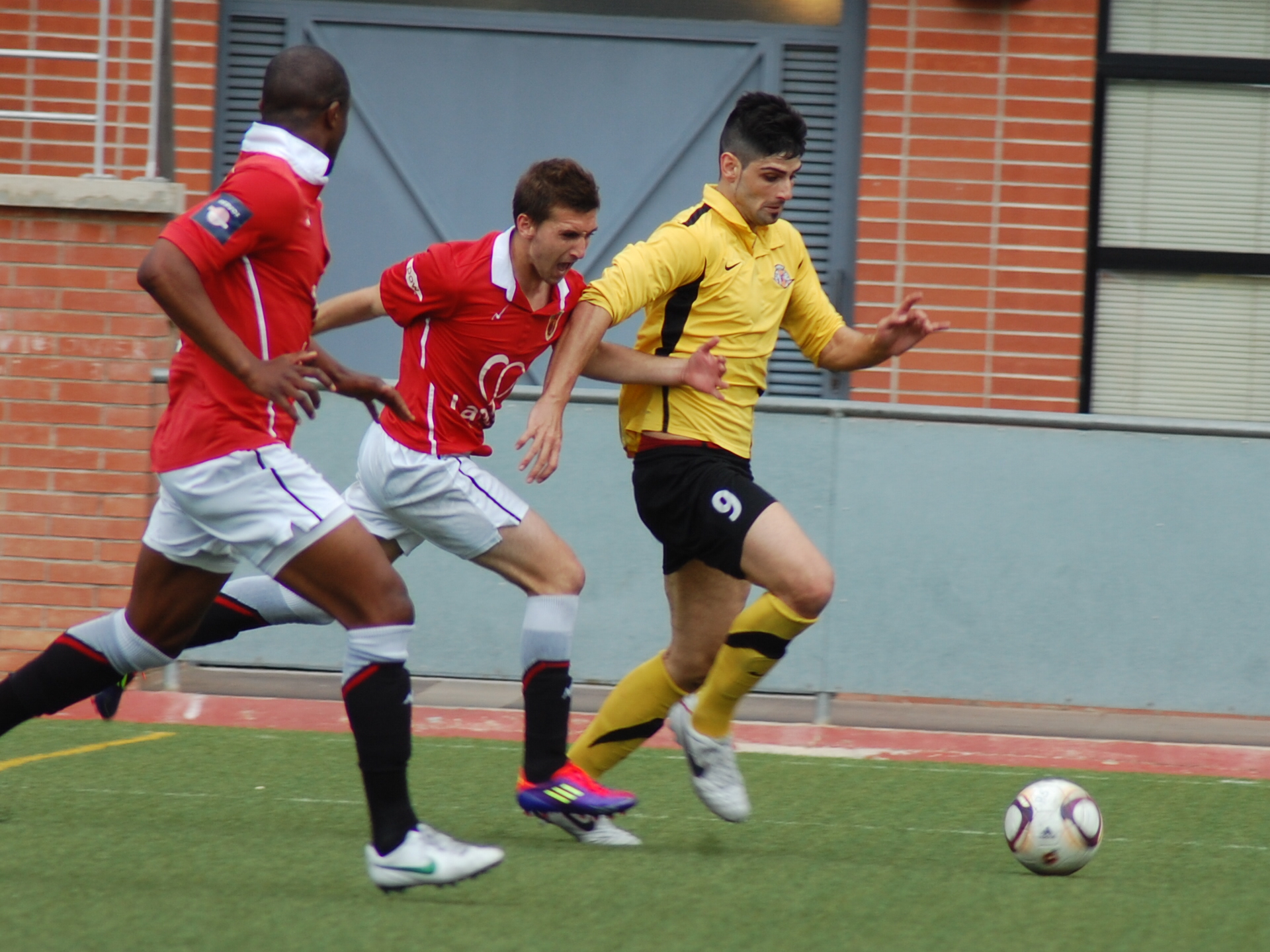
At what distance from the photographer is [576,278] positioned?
15.4ft

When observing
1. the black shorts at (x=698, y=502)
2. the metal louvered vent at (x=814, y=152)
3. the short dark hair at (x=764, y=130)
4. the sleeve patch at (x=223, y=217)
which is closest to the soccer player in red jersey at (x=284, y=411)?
the sleeve patch at (x=223, y=217)

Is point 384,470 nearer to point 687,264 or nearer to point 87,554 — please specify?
point 687,264

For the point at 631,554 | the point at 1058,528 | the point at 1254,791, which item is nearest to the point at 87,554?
the point at 631,554

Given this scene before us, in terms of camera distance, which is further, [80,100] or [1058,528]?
[80,100]

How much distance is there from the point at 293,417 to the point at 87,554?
12.3 feet

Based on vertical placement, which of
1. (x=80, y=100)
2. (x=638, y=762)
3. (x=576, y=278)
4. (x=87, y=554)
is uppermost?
(x=80, y=100)

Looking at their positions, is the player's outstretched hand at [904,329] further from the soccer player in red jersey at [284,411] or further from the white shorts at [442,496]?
the soccer player in red jersey at [284,411]

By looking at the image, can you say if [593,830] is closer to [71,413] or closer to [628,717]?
[628,717]

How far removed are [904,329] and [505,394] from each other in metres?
1.25

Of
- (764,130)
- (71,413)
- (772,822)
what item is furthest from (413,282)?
(71,413)

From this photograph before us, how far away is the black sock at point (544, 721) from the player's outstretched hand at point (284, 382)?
118 cm

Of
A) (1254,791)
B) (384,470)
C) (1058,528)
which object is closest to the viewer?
(384,470)

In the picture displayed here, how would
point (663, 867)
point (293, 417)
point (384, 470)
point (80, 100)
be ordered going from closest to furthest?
1. point (293, 417)
2. point (663, 867)
3. point (384, 470)
4. point (80, 100)

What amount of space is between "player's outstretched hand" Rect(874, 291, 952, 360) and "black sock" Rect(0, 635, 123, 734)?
2457mm
